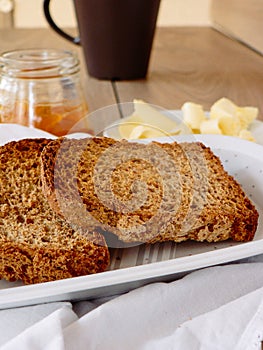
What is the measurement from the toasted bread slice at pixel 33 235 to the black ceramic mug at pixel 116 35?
87cm

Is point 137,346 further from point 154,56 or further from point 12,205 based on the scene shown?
point 154,56

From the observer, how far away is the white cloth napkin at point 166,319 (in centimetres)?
76

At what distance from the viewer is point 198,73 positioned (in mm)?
2035

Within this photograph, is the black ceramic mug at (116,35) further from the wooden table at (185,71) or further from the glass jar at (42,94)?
the glass jar at (42,94)

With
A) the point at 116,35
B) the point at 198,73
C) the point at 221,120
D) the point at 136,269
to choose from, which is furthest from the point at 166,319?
the point at 198,73

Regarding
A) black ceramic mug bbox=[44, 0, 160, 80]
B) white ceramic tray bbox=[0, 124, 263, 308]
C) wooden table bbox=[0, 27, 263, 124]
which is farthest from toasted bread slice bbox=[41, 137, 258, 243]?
black ceramic mug bbox=[44, 0, 160, 80]

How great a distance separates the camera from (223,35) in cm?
262

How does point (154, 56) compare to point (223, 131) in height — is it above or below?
below

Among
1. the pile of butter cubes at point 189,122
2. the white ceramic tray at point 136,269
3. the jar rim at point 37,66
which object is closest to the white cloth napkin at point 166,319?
the white ceramic tray at point 136,269

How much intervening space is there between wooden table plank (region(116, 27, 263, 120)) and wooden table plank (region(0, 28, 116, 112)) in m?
0.05

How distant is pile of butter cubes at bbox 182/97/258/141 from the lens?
1316 mm

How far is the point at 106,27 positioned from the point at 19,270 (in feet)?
3.71

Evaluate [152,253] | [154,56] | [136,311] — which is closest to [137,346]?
[136,311]

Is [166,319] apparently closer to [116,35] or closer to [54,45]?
[116,35]
